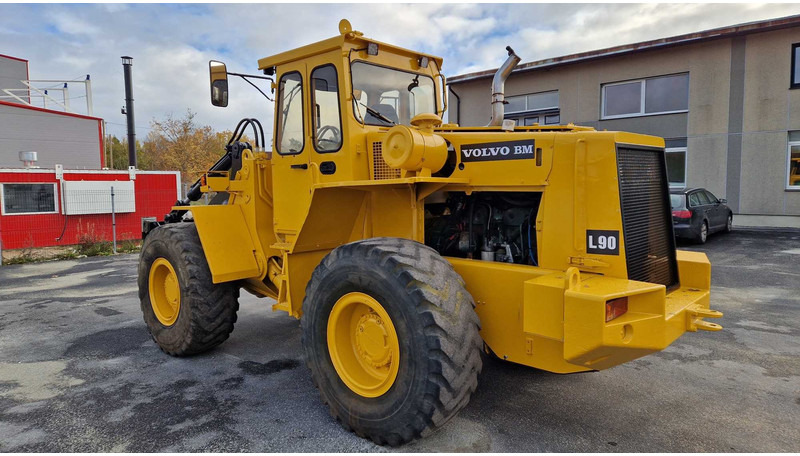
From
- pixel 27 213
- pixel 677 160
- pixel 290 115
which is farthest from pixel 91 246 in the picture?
pixel 677 160

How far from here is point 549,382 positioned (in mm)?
4336

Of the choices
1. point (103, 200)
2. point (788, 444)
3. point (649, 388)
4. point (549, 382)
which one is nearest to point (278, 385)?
point (549, 382)

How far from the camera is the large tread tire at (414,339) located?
9.82 feet

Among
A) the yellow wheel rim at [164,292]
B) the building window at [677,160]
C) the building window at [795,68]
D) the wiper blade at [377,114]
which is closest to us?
the wiper blade at [377,114]

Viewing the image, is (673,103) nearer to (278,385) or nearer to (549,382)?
(549,382)

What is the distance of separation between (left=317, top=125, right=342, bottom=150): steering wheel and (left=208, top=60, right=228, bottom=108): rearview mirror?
109 cm

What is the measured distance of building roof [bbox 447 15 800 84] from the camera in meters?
14.4

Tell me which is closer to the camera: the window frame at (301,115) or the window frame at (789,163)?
the window frame at (301,115)

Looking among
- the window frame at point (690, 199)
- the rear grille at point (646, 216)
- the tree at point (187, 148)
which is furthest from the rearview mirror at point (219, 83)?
the tree at point (187, 148)

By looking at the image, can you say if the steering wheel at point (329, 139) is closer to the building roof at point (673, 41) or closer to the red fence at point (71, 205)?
the red fence at point (71, 205)

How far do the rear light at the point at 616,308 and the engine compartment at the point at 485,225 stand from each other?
2.46ft

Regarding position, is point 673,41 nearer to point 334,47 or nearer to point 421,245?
point 334,47

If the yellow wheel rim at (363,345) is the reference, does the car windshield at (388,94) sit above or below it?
above

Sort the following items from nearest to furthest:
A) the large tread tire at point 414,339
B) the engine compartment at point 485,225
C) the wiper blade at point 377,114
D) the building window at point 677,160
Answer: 1. the large tread tire at point 414,339
2. the engine compartment at point 485,225
3. the wiper blade at point 377,114
4. the building window at point 677,160
